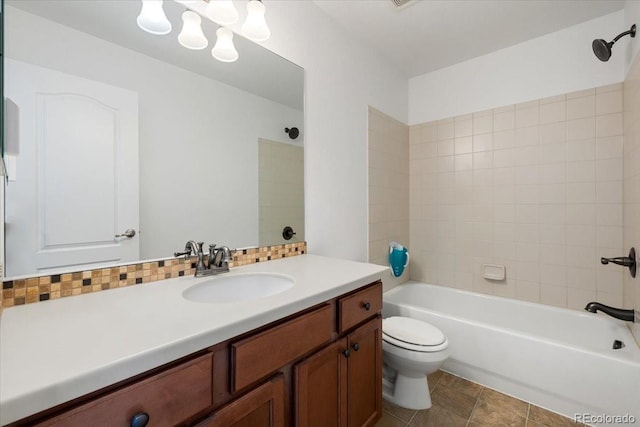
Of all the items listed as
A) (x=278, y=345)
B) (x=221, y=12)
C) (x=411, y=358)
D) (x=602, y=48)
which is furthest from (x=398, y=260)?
(x=221, y=12)

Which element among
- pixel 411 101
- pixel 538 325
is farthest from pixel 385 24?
pixel 538 325

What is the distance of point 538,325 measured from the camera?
2.09 meters

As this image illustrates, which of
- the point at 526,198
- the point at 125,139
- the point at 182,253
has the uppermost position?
the point at 125,139

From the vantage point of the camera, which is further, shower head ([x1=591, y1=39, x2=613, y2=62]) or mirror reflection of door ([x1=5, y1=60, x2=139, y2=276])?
shower head ([x1=591, y1=39, x2=613, y2=62])

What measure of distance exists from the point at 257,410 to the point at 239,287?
53cm

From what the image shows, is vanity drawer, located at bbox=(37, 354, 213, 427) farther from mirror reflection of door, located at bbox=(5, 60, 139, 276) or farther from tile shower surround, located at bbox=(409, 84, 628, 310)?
tile shower surround, located at bbox=(409, 84, 628, 310)

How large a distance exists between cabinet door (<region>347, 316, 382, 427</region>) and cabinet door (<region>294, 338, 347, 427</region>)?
0.06 m

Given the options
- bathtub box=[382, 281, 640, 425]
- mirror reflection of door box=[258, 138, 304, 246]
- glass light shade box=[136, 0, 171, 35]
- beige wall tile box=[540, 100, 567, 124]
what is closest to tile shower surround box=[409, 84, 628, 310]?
beige wall tile box=[540, 100, 567, 124]

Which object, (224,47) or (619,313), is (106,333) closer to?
(224,47)

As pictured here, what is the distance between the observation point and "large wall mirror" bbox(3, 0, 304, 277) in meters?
0.87

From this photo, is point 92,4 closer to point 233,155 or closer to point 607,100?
point 233,155

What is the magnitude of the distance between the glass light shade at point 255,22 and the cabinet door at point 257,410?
1437mm

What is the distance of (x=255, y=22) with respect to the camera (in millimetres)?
1310

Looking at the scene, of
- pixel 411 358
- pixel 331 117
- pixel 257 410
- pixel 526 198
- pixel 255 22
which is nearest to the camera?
pixel 257 410
